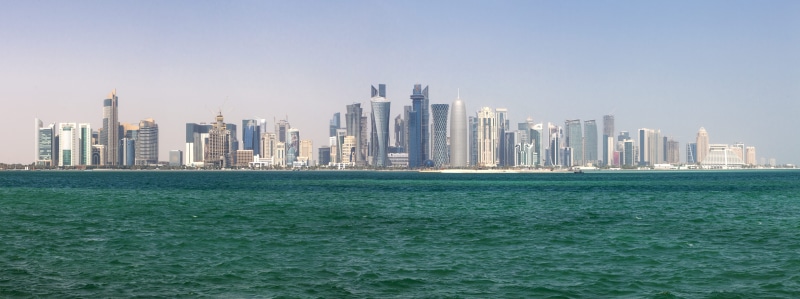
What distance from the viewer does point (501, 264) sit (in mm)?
36812

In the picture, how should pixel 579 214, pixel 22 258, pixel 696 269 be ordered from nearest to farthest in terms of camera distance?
pixel 696 269 < pixel 22 258 < pixel 579 214

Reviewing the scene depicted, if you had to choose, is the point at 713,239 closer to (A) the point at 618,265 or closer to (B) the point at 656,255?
(B) the point at 656,255

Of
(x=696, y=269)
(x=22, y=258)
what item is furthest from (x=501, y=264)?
(x=22, y=258)

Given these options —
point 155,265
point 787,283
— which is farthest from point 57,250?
point 787,283

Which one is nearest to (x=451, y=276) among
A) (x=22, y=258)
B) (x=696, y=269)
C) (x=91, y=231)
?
(x=696, y=269)

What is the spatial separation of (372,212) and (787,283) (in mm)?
45823

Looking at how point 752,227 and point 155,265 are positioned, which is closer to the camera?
point 155,265

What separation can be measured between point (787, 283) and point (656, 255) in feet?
28.2

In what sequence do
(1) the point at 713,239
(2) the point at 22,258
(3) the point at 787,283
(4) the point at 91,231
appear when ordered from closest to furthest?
(3) the point at 787,283, (2) the point at 22,258, (1) the point at 713,239, (4) the point at 91,231

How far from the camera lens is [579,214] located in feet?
232

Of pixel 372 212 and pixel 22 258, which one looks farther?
pixel 372 212

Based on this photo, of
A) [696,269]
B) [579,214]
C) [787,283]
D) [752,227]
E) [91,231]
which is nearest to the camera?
[787,283]

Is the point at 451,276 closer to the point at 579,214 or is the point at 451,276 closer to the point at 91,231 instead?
the point at 91,231

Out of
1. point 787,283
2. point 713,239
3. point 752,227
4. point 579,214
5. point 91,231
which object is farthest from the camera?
point 579,214
